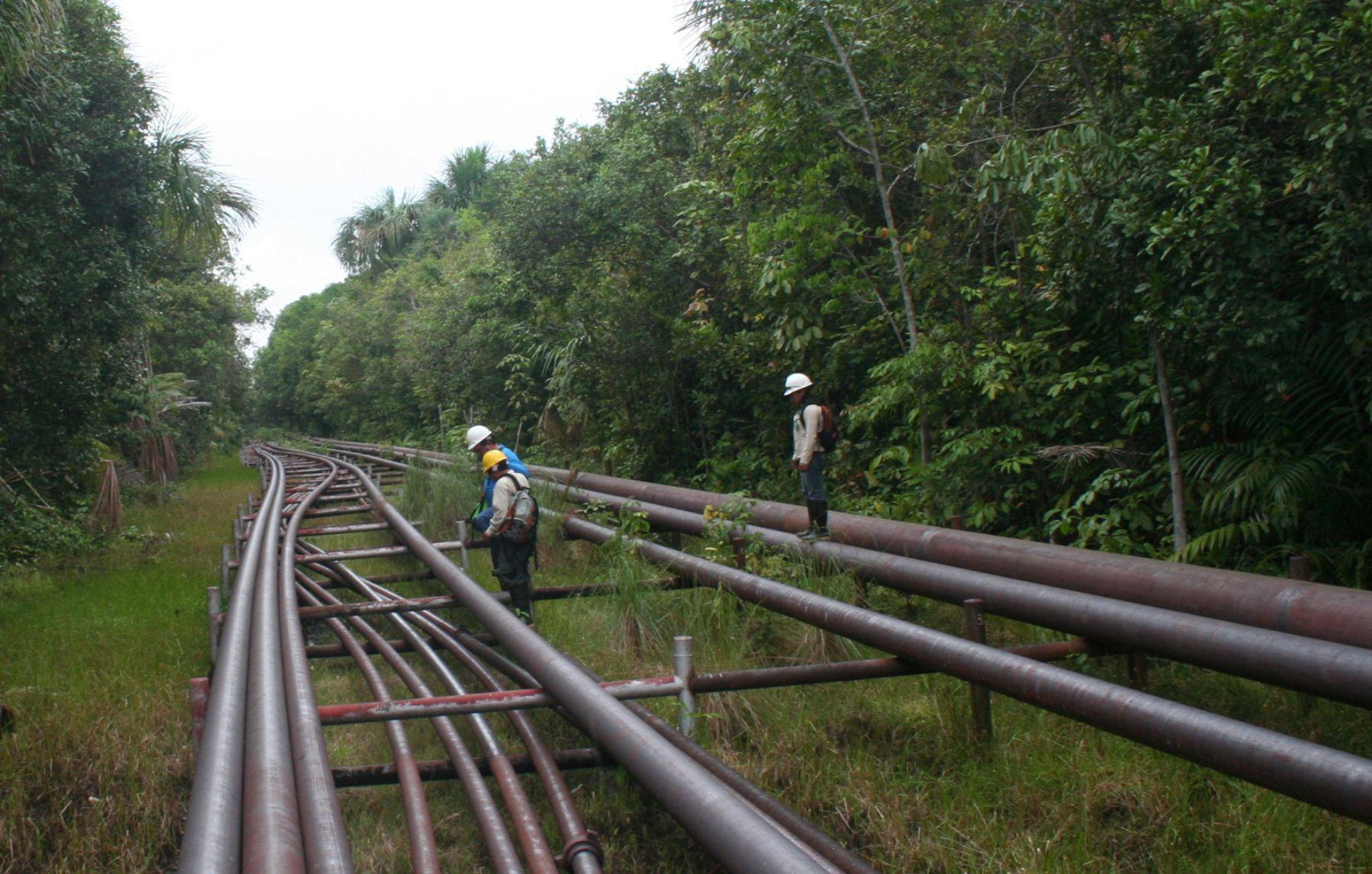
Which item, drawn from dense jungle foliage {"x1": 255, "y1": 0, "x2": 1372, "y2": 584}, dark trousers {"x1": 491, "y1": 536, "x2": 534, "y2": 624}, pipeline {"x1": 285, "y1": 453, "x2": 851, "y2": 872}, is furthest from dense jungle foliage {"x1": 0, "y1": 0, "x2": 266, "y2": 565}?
pipeline {"x1": 285, "y1": 453, "x2": 851, "y2": 872}

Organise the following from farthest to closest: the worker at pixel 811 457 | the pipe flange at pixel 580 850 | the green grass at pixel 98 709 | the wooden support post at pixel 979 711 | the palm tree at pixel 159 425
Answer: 1. the palm tree at pixel 159 425
2. the worker at pixel 811 457
3. the wooden support post at pixel 979 711
4. the green grass at pixel 98 709
5. the pipe flange at pixel 580 850

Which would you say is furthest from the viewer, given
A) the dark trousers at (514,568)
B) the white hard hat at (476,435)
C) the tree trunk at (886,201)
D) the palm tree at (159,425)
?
the palm tree at (159,425)

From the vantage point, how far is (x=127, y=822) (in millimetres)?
4570

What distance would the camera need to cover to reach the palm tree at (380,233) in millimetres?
50750

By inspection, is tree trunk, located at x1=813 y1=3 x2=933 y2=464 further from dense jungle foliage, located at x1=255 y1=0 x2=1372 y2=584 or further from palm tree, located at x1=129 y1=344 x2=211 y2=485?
palm tree, located at x1=129 y1=344 x2=211 y2=485

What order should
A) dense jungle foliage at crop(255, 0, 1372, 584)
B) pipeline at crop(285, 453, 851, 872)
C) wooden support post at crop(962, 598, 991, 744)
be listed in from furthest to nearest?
dense jungle foliage at crop(255, 0, 1372, 584) < wooden support post at crop(962, 598, 991, 744) < pipeline at crop(285, 453, 851, 872)

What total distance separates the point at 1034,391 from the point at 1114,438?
2.31 ft

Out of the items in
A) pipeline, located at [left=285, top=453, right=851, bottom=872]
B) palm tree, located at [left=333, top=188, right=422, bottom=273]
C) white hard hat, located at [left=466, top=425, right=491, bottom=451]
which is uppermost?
palm tree, located at [left=333, top=188, right=422, bottom=273]

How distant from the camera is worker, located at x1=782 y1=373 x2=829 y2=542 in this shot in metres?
7.19

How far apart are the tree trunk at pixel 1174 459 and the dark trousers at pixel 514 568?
411 cm

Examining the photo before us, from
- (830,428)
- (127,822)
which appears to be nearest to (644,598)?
(830,428)

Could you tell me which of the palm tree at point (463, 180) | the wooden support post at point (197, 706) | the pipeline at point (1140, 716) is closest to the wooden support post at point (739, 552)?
the pipeline at point (1140, 716)

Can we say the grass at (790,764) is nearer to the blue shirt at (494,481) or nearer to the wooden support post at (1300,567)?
the wooden support post at (1300,567)

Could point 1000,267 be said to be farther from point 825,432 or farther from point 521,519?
point 521,519
